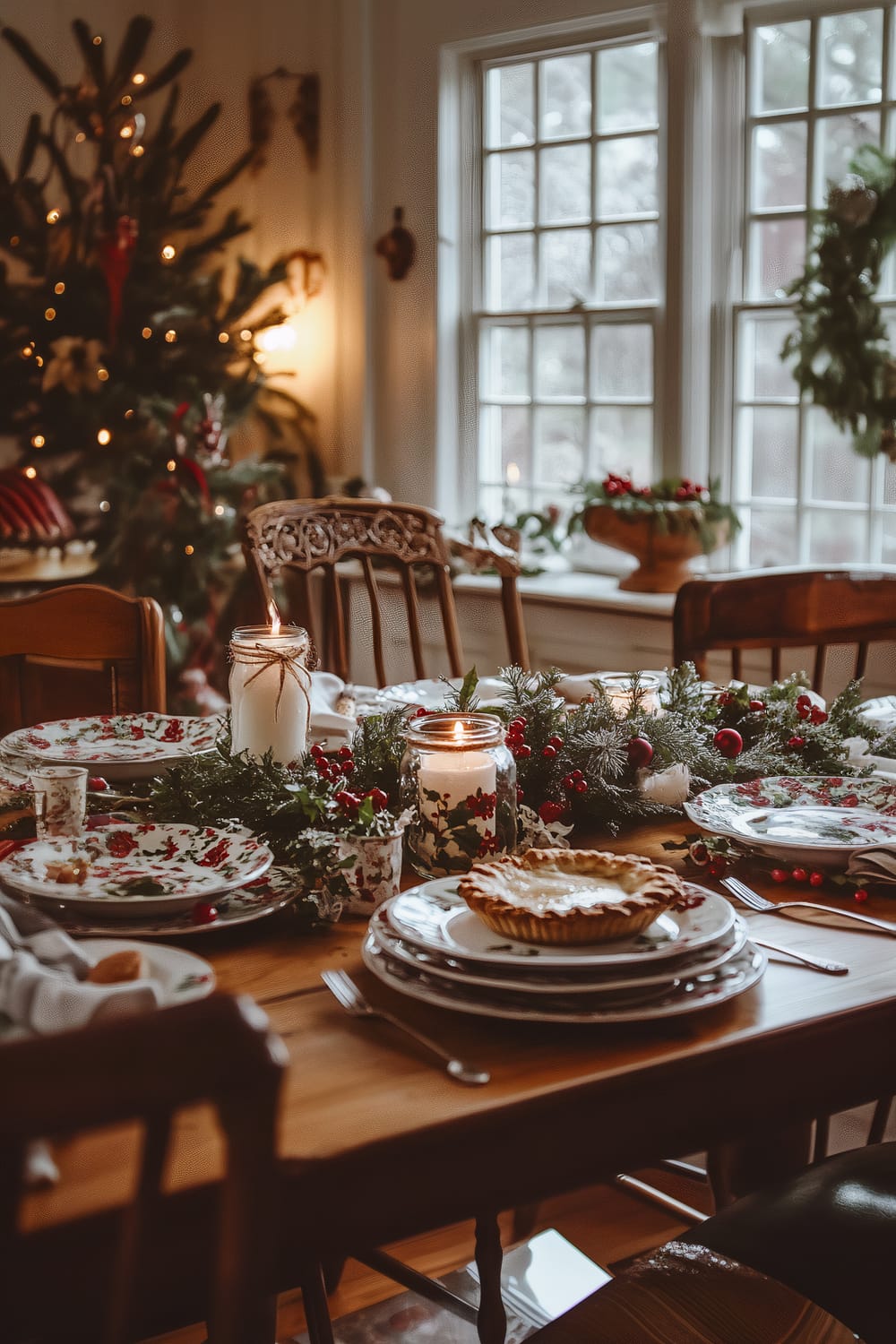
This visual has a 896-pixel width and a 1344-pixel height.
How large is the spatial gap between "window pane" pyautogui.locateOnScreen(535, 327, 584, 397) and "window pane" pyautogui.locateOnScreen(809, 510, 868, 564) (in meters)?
0.83

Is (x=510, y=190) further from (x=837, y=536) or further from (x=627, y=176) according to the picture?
(x=837, y=536)

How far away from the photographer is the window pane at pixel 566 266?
3.84 m

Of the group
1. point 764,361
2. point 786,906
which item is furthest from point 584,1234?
point 764,361

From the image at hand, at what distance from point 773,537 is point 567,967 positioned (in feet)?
9.48

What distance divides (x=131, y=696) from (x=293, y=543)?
0.42 metres

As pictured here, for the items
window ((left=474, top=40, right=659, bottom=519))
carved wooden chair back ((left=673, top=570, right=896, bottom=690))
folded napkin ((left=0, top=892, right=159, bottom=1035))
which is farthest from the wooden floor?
window ((left=474, top=40, right=659, bottom=519))

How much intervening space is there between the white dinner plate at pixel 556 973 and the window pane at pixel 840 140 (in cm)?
278

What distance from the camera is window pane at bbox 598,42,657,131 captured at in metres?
3.61

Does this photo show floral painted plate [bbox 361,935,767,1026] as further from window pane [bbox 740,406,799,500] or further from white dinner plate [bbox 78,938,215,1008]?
window pane [bbox 740,406,799,500]

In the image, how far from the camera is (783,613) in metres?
1.96

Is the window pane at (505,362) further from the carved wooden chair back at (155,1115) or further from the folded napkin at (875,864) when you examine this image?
the carved wooden chair back at (155,1115)

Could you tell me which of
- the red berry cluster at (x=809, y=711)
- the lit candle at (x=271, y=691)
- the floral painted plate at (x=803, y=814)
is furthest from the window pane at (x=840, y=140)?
the lit candle at (x=271, y=691)

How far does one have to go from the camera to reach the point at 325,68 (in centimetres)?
424

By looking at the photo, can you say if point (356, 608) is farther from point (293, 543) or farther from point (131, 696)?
point (131, 696)
